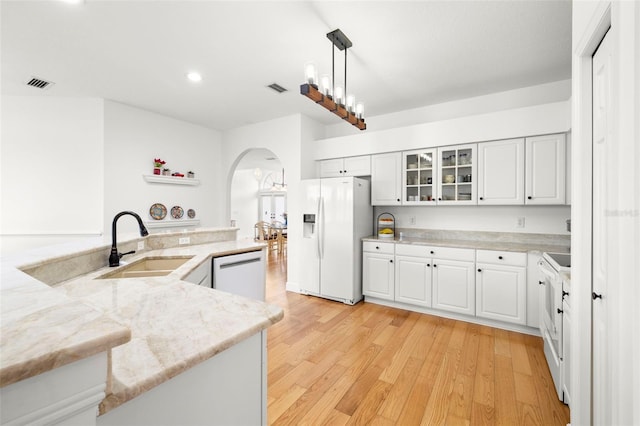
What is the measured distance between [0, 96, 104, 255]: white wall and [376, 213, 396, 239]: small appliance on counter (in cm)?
374

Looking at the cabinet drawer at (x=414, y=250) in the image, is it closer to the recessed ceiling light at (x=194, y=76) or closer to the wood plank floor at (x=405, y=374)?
the wood plank floor at (x=405, y=374)

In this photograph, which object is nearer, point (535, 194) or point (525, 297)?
point (525, 297)

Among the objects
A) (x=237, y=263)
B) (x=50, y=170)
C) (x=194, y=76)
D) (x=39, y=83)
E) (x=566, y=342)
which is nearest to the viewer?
(x=566, y=342)

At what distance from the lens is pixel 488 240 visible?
349cm

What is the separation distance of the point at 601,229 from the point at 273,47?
2637 millimetres

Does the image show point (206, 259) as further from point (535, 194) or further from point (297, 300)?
point (535, 194)

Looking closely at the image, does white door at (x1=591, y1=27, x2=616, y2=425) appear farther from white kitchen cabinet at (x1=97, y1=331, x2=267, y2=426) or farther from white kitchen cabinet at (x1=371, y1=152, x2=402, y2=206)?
white kitchen cabinet at (x1=371, y1=152, x2=402, y2=206)

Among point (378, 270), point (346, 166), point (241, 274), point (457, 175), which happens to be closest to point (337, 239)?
point (378, 270)

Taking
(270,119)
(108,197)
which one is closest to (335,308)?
(270,119)

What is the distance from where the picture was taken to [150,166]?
420 cm

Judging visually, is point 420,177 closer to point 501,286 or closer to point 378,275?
point 378,275

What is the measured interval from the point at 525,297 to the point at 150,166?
5.01m

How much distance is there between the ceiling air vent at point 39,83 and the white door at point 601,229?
482cm

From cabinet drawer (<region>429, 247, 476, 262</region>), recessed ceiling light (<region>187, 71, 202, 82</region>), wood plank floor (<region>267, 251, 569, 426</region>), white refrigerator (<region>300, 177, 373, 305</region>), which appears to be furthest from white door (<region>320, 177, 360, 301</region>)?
recessed ceiling light (<region>187, 71, 202, 82</region>)
